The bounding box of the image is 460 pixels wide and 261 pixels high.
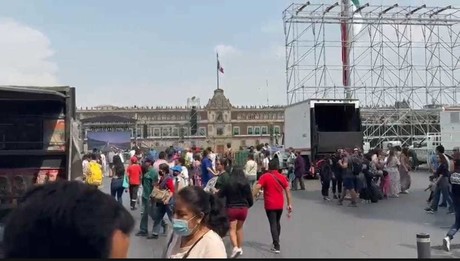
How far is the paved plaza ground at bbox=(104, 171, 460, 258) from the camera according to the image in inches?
345

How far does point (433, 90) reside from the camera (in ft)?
132

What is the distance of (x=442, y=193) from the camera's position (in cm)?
1344

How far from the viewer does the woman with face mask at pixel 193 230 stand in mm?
3472

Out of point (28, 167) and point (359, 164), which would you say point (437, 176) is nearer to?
point (359, 164)

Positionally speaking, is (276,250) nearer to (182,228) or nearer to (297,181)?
(182,228)

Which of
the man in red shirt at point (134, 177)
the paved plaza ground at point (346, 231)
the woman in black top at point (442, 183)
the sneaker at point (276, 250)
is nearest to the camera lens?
the paved plaza ground at point (346, 231)

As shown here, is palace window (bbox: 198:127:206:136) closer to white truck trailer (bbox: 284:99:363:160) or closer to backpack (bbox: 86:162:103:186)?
white truck trailer (bbox: 284:99:363:160)

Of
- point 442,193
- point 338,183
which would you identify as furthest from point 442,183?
point 338,183

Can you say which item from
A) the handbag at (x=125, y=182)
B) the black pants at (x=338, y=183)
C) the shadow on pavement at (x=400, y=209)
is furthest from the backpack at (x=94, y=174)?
the black pants at (x=338, y=183)

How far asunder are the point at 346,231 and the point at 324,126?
44.6ft

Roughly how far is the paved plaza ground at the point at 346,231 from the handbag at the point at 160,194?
0.57m

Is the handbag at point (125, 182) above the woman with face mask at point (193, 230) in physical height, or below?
below

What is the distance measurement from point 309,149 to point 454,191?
1402cm

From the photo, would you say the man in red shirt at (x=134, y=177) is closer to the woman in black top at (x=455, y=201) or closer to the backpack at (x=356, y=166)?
the backpack at (x=356, y=166)
